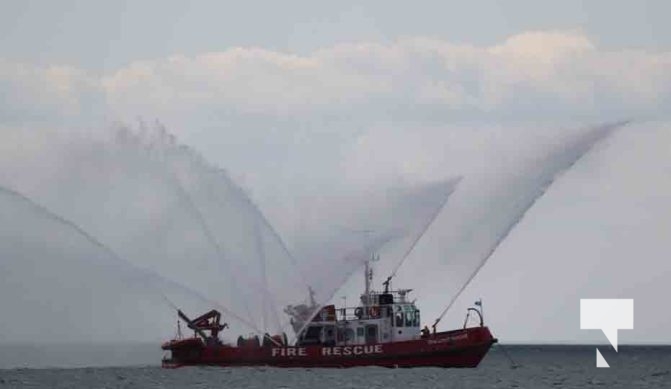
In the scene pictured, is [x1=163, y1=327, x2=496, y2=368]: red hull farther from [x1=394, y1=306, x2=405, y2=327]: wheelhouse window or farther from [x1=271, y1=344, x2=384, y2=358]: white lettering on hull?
[x1=394, y1=306, x2=405, y2=327]: wheelhouse window

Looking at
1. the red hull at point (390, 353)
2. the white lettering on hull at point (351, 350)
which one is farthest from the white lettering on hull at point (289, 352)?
the white lettering on hull at point (351, 350)

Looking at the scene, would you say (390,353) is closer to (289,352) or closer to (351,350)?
(351,350)

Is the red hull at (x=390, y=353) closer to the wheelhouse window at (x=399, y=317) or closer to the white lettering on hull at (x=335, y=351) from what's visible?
the white lettering on hull at (x=335, y=351)

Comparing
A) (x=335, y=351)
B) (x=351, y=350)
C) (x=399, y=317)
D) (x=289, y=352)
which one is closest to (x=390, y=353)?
(x=351, y=350)

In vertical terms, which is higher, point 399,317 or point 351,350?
point 399,317

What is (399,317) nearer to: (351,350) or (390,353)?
(390,353)

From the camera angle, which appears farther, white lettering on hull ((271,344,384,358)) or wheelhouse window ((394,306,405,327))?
wheelhouse window ((394,306,405,327))

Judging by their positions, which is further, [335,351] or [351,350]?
[335,351]

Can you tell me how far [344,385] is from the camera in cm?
8281

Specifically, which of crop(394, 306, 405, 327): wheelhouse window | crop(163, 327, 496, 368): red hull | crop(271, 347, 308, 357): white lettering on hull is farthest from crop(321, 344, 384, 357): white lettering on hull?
crop(394, 306, 405, 327): wheelhouse window

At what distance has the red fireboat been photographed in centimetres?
9162

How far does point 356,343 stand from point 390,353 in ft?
9.95

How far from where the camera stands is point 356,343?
9381cm

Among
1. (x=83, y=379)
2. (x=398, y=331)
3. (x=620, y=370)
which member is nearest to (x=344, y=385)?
(x=398, y=331)
